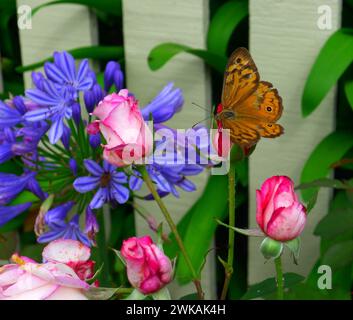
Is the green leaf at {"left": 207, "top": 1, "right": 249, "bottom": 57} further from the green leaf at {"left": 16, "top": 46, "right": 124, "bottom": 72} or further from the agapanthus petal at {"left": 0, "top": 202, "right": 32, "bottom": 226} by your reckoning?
the agapanthus petal at {"left": 0, "top": 202, "right": 32, "bottom": 226}

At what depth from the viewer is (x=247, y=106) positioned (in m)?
0.47

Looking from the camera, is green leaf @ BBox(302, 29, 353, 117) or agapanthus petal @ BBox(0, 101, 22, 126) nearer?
agapanthus petal @ BBox(0, 101, 22, 126)

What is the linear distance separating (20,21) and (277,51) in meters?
0.48

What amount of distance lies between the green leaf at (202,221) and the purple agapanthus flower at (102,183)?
0.32m

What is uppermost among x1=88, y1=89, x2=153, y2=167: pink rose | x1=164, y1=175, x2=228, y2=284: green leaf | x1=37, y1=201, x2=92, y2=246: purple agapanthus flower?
x1=88, y1=89, x2=153, y2=167: pink rose

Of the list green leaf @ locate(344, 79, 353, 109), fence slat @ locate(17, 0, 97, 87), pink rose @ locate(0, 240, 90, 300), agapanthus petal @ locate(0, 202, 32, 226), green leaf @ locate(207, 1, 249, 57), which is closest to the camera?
pink rose @ locate(0, 240, 90, 300)

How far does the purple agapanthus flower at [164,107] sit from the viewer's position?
88cm

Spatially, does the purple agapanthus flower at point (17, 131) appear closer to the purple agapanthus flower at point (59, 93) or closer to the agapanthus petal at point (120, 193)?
the purple agapanthus flower at point (59, 93)

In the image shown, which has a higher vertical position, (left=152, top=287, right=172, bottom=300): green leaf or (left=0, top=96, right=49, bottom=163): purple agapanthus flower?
(left=0, top=96, right=49, bottom=163): purple agapanthus flower

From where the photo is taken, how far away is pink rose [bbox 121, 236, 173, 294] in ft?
1.58

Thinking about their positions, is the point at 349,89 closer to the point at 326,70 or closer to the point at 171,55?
the point at 326,70

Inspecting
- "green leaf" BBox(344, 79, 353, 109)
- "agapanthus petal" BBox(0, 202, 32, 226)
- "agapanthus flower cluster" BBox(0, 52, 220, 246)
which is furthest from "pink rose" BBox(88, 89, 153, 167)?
Answer: "green leaf" BBox(344, 79, 353, 109)

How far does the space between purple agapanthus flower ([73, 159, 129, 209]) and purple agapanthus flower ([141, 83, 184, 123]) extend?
7 centimetres

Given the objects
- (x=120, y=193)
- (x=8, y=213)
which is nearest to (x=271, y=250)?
(x=120, y=193)
